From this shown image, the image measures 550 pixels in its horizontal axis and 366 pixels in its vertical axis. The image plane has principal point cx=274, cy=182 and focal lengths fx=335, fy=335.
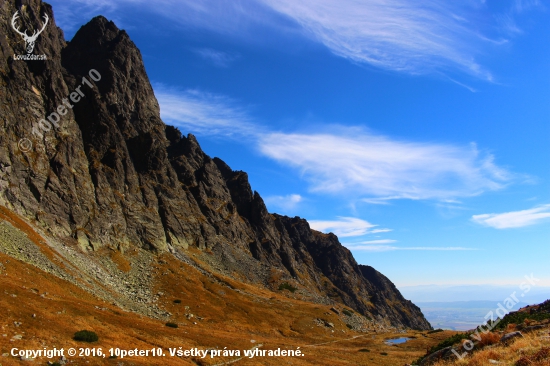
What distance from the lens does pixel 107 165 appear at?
421 ft

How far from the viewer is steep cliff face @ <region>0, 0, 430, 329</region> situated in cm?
9619

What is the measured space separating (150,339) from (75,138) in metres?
101

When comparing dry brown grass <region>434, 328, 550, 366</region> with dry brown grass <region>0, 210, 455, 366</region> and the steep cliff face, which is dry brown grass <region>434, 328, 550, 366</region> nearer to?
dry brown grass <region>0, 210, 455, 366</region>

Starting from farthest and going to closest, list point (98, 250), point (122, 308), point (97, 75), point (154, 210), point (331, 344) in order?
1. point (97, 75)
2. point (154, 210)
3. point (98, 250)
4. point (331, 344)
5. point (122, 308)

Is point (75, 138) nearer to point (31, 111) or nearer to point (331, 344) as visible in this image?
point (31, 111)

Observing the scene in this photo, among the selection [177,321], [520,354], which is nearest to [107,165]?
[177,321]

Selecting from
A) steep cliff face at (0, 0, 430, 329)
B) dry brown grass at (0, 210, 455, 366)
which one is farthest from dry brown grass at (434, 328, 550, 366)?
steep cliff face at (0, 0, 430, 329)

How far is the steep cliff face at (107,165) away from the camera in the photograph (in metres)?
96.2

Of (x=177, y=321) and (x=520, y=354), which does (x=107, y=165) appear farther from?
(x=520, y=354)

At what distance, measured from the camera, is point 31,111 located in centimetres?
10606

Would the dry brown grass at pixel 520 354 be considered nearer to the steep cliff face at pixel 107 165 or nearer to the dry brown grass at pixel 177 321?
the dry brown grass at pixel 177 321

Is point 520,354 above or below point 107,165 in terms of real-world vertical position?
below

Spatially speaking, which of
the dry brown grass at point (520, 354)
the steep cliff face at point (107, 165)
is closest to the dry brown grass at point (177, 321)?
the steep cliff face at point (107, 165)

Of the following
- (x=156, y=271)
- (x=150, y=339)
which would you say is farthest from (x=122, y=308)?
(x=156, y=271)
